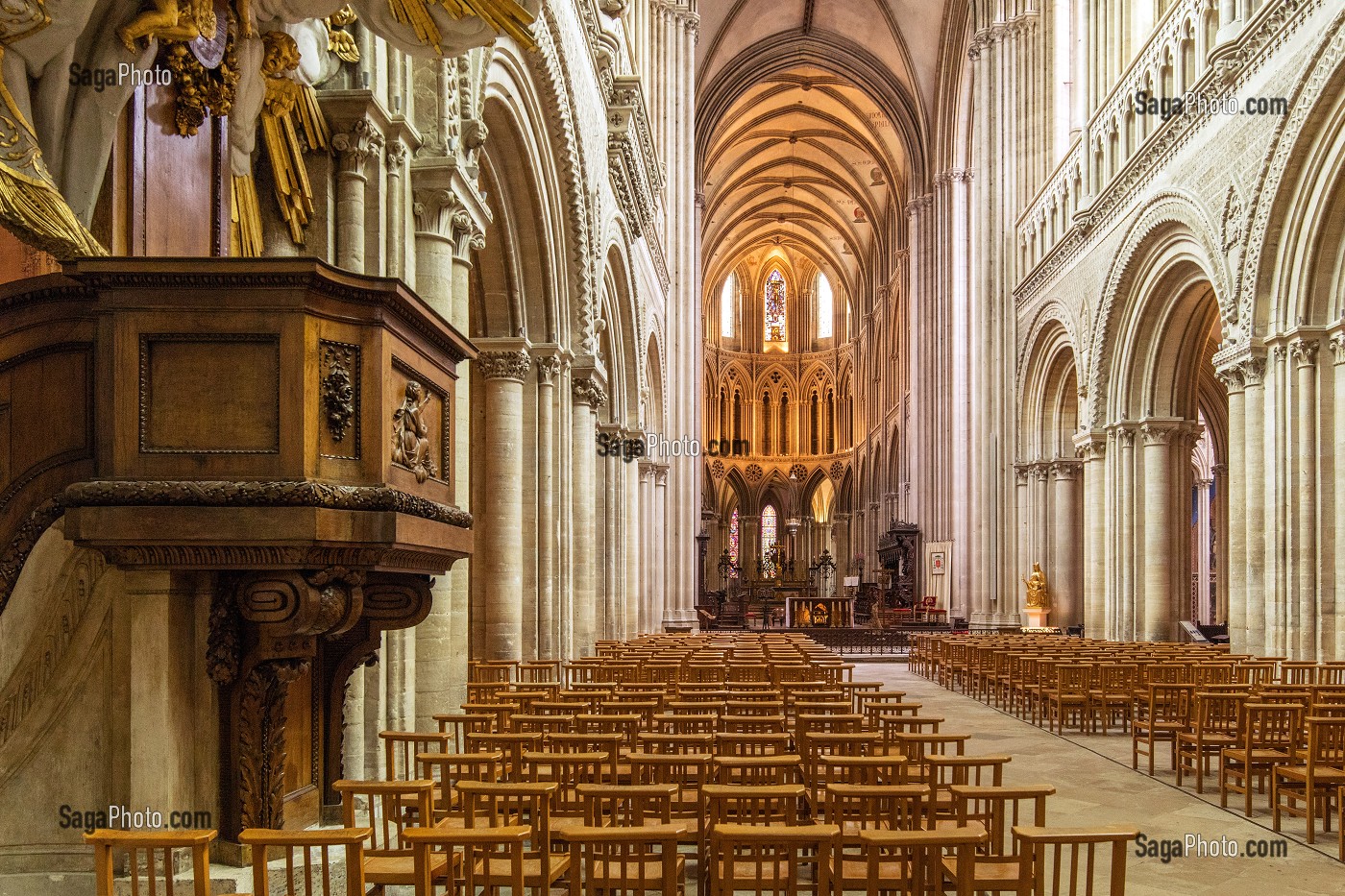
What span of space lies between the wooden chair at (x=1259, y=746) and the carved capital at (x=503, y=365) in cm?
720

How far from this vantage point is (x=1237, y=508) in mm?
14391

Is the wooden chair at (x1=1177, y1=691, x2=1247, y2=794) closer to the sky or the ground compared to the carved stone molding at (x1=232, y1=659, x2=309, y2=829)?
closer to the ground

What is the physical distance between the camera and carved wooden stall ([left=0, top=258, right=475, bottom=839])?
3652mm

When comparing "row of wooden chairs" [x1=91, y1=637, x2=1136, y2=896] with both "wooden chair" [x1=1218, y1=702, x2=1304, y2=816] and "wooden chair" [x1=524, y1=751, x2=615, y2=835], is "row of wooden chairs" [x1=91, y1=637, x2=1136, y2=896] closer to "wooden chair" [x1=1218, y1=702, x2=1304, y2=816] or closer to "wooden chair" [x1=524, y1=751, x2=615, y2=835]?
"wooden chair" [x1=524, y1=751, x2=615, y2=835]

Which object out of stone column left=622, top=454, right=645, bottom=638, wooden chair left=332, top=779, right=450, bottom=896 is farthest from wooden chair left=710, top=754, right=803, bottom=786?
stone column left=622, top=454, right=645, bottom=638

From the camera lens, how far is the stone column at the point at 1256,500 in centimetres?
1360

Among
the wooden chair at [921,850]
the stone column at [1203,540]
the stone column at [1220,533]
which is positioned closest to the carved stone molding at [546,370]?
the wooden chair at [921,850]

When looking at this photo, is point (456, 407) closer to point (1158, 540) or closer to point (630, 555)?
point (630, 555)

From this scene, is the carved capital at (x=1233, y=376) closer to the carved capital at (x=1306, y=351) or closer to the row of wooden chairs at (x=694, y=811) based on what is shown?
the carved capital at (x=1306, y=351)

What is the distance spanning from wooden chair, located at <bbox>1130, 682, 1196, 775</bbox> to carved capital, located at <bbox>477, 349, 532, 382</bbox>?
6534 mm

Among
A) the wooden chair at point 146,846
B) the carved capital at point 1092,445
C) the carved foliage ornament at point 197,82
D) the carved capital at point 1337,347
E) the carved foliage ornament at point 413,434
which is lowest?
the wooden chair at point 146,846

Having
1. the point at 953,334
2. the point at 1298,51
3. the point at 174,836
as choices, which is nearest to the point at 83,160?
the point at 174,836

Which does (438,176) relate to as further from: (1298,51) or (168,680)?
(1298,51)

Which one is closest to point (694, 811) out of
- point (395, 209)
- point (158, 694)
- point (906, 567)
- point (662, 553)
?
point (158, 694)
